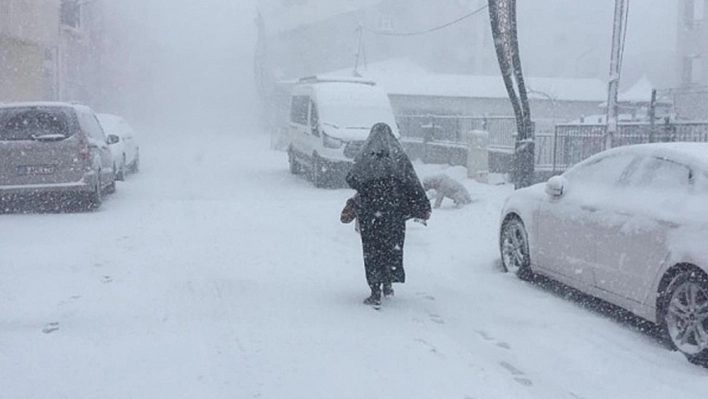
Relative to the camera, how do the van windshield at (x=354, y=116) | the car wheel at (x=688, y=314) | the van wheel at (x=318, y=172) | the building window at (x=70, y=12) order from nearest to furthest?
the car wheel at (x=688, y=314)
the van wheel at (x=318, y=172)
the van windshield at (x=354, y=116)
the building window at (x=70, y=12)

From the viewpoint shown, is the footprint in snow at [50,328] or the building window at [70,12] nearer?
the footprint in snow at [50,328]

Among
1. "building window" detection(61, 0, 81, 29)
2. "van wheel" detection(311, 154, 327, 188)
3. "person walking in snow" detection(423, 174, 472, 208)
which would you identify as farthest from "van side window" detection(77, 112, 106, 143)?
"building window" detection(61, 0, 81, 29)

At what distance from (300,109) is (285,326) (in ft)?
51.1

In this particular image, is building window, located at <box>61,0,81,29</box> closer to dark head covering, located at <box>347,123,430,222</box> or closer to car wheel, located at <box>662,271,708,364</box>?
dark head covering, located at <box>347,123,430,222</box>

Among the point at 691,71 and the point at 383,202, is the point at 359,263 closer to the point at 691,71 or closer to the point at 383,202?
the point at 383,202

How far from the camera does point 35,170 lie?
13.4 m

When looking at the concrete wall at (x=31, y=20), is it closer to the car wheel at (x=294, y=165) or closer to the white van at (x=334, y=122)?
the car wheel at (x=294, y=165)

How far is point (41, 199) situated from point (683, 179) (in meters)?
12.2

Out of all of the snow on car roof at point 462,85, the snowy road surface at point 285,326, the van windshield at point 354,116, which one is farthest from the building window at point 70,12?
the snowy road surface at point 285,326

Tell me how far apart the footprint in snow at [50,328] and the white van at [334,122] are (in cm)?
1223

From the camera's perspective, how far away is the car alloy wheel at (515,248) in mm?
8812

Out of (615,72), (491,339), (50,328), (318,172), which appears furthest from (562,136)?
(50,328)

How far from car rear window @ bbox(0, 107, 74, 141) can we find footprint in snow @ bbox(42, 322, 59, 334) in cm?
745

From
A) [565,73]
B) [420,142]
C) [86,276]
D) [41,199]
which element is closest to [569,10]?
[565,73]
